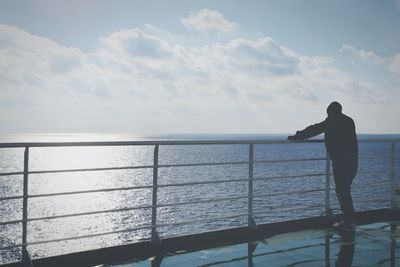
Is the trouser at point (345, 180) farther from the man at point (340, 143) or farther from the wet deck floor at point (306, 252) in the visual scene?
the wet deck floor at point (306, 252)

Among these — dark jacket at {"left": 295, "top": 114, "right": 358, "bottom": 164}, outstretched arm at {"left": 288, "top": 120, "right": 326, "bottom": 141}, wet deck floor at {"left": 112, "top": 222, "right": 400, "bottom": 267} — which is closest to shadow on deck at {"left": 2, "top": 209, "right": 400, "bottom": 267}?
wet deck floor at {"left": 112, "top": 222, "right": 400, "bottom": 267}

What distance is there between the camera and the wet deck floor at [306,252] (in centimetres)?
452

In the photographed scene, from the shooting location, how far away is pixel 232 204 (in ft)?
127

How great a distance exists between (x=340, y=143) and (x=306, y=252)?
6.09ft

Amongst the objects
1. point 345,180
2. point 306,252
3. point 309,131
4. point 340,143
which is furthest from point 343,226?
point 306,252

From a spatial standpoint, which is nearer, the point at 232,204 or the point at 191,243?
the point at 191,243

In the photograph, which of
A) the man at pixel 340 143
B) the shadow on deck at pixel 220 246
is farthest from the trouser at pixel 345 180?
the shadow on deck at pixel 220 246

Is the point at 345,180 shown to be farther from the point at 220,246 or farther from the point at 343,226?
the point at 220,246

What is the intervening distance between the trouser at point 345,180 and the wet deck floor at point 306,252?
45 centimetres

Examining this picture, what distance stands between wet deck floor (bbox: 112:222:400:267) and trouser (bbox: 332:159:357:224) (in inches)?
17.8

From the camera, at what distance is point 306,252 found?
495 centimetres

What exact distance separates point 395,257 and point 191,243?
2238mm

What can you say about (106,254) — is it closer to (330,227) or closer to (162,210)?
(330,227)

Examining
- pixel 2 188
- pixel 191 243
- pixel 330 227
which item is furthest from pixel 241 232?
pixel 2 188
